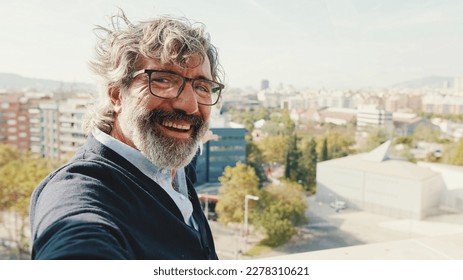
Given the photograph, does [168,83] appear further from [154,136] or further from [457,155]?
[457,155]

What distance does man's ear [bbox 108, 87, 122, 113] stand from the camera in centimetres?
59

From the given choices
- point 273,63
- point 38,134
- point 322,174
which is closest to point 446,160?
point 322,174

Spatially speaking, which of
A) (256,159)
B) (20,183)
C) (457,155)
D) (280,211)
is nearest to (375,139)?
(457,155)

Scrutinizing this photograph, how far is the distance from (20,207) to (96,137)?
183 inches

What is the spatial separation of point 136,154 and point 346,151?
7923mm

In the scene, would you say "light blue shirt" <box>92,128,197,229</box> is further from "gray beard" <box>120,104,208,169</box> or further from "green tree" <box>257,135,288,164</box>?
"green tree" <box>257,135,288,164</box>

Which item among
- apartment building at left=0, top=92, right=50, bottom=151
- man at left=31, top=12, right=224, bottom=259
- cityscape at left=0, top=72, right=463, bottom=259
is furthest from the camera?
cityscape at left=0, top=72, right=463, bottom=259

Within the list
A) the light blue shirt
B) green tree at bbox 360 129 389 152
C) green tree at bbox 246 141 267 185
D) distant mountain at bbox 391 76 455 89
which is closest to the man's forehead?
the light blue shirt

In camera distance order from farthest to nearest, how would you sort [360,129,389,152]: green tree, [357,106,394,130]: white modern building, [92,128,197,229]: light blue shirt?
[357,106,394,130]: white modern building, [360,129,389,152]: green tree, [92,128,197,229]: light blue shirt

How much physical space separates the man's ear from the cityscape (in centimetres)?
425

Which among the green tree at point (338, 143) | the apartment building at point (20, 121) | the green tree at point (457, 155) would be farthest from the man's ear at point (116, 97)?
the green tree at point (457, 155)

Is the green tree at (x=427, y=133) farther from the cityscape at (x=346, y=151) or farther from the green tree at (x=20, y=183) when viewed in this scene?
the green tree at (x=20, y=183)

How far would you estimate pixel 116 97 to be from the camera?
60cm

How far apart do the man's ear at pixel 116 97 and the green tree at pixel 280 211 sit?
5622mm
